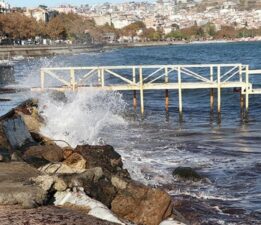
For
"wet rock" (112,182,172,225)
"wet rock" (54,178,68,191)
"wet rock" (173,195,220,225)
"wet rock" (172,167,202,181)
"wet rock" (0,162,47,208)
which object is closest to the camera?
"wet rock" (0,162,47,208)

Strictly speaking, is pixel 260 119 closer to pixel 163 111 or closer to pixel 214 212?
pixel 163 111

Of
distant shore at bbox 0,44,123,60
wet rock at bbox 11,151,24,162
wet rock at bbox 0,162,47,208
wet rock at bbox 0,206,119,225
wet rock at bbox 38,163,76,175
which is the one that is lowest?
distant shore at bbox 0,44,123,60

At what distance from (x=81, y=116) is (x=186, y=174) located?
10350mm

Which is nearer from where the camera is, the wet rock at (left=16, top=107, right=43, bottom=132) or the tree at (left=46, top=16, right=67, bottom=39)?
the wet rock at (left=16, top=107, right=43, bottom=132)

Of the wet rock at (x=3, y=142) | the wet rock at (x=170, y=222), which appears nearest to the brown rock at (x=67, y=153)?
the wet rock at (x=3, y=142)

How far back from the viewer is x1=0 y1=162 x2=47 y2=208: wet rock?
9008 millimetres

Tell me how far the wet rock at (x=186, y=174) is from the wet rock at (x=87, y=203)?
6.95m

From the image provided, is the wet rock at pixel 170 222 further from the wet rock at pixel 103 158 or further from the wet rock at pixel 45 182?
the wet rock at pixel 103 158

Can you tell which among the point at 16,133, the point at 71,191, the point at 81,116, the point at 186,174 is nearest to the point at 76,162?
the point at 71,191

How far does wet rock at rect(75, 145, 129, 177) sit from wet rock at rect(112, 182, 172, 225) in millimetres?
2357

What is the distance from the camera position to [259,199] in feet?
49.0

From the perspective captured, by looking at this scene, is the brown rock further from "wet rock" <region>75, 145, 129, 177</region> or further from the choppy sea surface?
the choppy sea surface

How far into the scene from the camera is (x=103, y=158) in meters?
14.0

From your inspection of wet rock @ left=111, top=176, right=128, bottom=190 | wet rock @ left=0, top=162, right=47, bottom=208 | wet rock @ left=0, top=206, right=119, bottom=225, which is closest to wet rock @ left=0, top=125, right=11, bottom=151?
wet rock @ left=0, top=162, right=47, bottom=208
